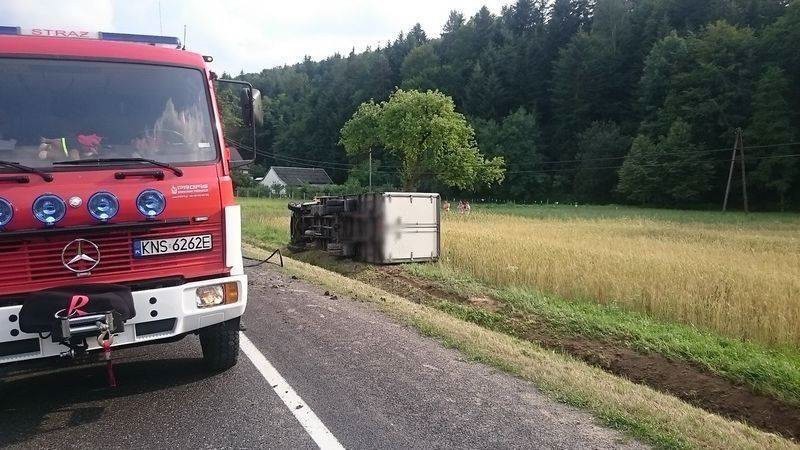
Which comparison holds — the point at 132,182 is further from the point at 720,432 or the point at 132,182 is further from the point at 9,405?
the point at 720,432

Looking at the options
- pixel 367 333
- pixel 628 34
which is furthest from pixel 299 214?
pixel 628 34

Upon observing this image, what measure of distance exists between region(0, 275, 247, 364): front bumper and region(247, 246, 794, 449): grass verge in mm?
2741

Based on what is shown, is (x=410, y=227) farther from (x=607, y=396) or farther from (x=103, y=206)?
(x=103, y=206)

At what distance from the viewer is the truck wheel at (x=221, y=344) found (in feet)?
17.1

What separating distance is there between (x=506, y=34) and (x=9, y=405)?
323 feet

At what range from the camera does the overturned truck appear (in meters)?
13.1

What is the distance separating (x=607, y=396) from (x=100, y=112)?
4.79 metres

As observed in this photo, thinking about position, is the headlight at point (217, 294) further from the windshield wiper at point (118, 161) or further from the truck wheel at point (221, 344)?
the windshield wiper at point (118, 161)

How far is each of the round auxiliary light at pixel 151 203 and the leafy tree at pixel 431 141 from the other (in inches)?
1855

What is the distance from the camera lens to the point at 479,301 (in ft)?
32.6

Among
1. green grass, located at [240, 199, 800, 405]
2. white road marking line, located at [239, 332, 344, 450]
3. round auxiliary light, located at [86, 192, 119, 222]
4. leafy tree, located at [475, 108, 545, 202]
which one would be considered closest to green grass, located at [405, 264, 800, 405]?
green grass, located at [240, 199, 800, 405]

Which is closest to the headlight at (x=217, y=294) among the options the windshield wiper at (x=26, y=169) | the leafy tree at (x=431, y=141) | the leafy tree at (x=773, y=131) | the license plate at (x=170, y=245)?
the license plate at (x=170, y=245)

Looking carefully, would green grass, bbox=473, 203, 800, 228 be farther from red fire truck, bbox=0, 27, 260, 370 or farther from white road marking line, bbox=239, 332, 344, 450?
red fire truck, bbox=0, 27, 260, 370

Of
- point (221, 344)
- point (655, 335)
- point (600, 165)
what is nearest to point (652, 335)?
point (655, 335)
